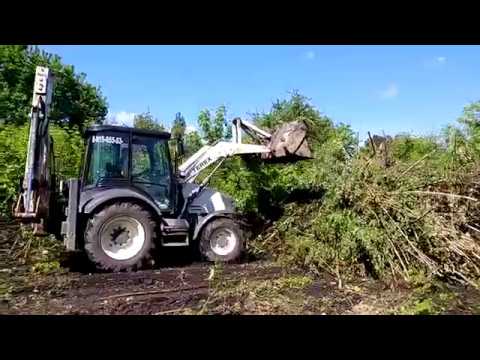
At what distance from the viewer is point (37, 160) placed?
5.95m

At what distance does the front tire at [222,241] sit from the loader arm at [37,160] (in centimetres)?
215

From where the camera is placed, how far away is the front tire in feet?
21.9

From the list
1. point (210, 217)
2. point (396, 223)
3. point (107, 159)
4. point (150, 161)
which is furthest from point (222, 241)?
point (396, 223)

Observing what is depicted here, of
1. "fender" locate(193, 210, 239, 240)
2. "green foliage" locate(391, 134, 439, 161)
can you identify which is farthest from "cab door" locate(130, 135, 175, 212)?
"green foliage" locate(391, 134, 439, 161)

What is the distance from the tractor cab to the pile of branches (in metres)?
2.04

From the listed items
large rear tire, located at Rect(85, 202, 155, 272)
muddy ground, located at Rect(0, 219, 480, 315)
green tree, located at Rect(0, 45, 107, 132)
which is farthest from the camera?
green tree, located at Rect(0, 45, 107, 132)

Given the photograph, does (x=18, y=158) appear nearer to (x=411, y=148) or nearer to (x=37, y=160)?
(x=37, y=160)

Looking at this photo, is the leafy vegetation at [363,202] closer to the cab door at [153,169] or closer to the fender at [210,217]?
the cab door at [153,169]

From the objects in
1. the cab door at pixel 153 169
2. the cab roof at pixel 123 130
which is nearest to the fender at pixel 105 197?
the cab door at pixel 153 169

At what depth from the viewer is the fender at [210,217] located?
6.63m

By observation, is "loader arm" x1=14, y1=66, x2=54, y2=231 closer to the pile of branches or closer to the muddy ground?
the muddy ground

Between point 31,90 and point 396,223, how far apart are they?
1853cm

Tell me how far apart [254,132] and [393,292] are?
Result: 3701mm
